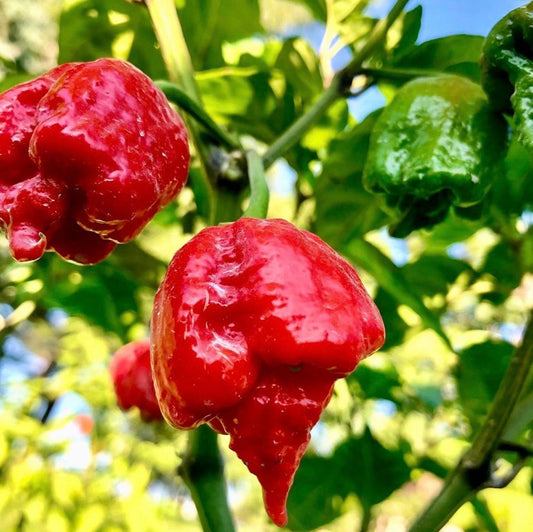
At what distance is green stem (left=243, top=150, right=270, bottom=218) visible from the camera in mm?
525

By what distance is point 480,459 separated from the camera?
2.05 ft

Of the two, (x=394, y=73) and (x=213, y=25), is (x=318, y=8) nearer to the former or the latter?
(x=213, y=25)

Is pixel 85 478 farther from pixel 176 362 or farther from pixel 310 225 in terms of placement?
pixel 176 362

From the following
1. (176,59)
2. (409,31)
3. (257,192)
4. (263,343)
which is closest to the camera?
(263,343)

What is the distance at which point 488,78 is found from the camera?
58cm

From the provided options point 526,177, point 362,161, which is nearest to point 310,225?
point 362,161


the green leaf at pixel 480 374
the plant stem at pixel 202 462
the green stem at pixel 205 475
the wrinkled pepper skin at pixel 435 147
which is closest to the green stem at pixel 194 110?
the plant stem at pixel 202 462

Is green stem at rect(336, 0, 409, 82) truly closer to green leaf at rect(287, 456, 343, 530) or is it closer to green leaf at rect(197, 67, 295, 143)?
green leaf at rect(197, 67, 295, 143)

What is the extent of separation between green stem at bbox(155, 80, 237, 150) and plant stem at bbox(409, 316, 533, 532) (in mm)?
315

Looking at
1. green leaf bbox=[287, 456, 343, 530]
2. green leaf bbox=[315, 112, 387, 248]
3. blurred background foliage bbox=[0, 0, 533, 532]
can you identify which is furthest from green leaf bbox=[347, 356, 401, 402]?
green leaf bbox=[315, 112, 387, 248]

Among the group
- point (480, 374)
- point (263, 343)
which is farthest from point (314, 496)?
point (263, 343)

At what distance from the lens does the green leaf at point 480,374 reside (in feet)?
3.08

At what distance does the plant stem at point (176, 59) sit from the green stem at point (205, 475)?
19cm

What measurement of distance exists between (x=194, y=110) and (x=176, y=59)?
0.09 meters
